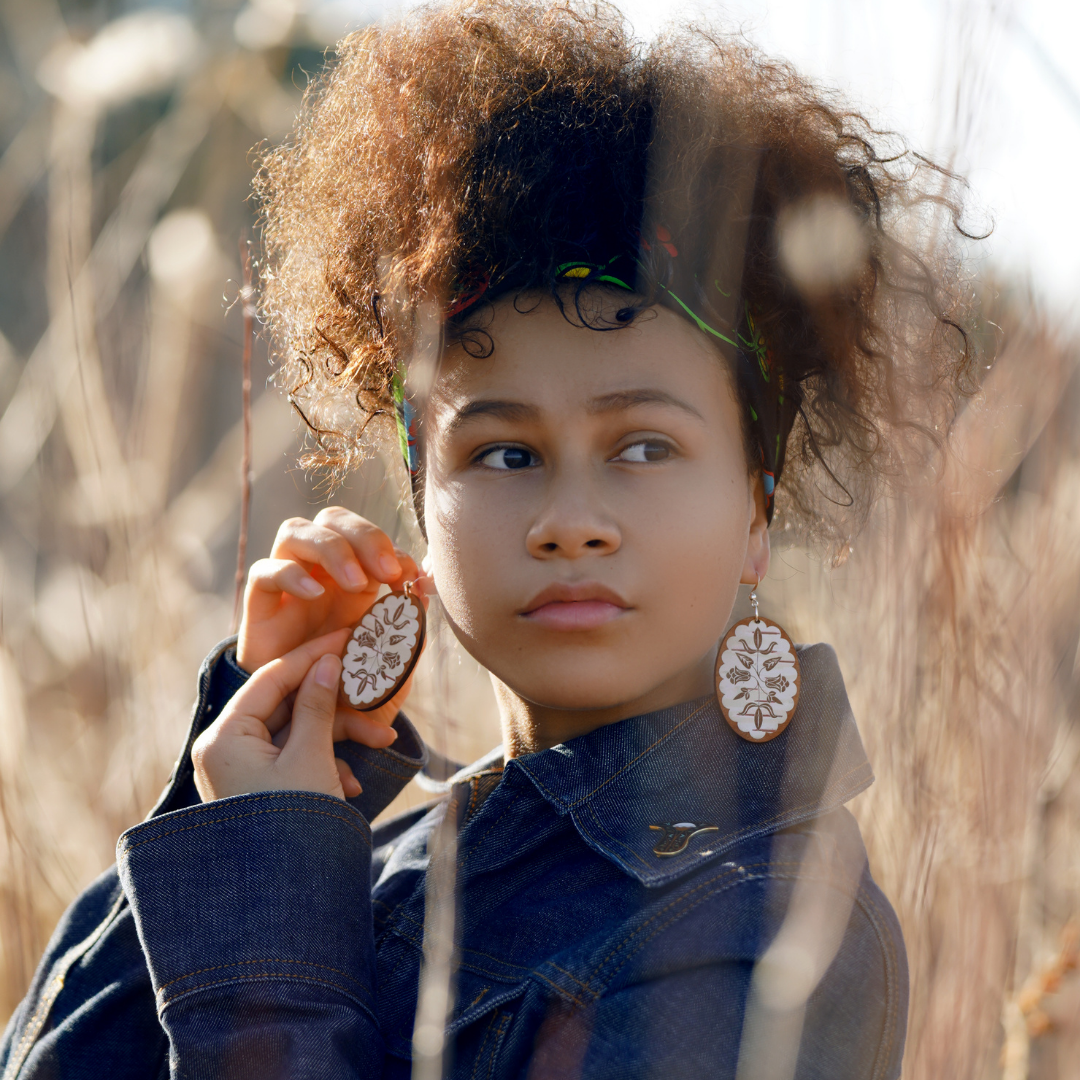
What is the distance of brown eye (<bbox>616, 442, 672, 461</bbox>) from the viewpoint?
4.11 ft

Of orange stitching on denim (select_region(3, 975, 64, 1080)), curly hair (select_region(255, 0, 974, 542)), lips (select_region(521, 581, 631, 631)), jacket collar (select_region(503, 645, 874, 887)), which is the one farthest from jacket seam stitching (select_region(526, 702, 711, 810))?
orange stitching on denim (select_region(3, 975, 64, 1080))

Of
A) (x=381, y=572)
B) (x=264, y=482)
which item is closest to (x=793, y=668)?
(x=381, y=572)

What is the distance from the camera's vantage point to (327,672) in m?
1.42

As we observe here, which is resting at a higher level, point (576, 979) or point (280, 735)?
point (280, 735)

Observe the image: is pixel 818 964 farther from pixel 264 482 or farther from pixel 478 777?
pixel 264 482

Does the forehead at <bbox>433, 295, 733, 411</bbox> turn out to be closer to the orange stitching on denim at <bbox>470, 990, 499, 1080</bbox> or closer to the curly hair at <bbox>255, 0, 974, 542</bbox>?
the curly hair at <bbox>255, 0, 974, 542</bbox>

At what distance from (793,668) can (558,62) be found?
32.5 inches

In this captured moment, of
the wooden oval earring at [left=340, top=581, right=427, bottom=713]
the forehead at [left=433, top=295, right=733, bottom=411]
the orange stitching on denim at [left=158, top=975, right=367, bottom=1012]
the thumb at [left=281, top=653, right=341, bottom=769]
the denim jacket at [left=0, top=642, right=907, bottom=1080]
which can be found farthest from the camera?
the wooden oval earring at [left=340, top=581, right=427, bottom=713]

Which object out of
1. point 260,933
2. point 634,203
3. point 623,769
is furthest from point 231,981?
point 634,203

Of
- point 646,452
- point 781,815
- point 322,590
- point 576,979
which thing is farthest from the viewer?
point 322,590

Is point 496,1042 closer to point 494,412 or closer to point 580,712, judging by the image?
point 580,712

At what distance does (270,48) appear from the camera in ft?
7.10

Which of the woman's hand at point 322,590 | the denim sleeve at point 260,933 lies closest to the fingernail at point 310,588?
the woman's hand at point 322,590

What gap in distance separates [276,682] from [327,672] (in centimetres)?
7
